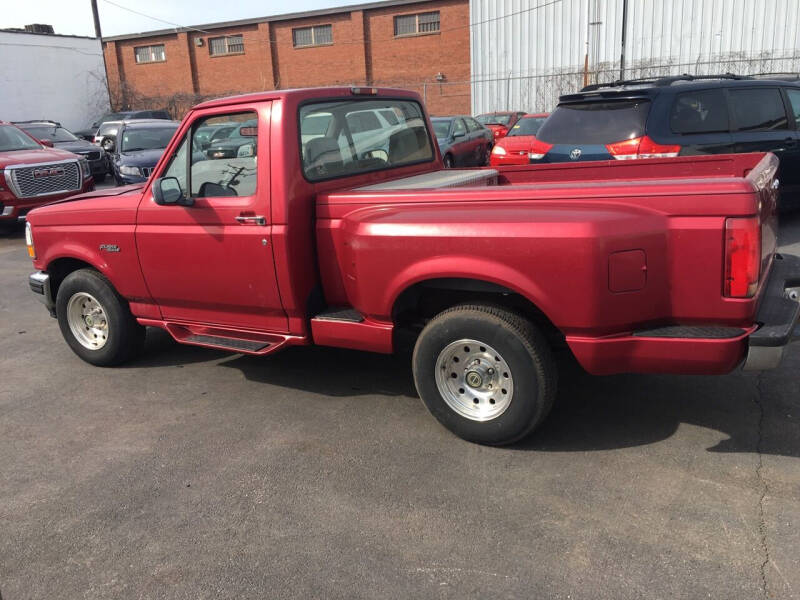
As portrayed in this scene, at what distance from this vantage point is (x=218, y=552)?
3.07 meters

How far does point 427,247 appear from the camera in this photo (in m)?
3.57

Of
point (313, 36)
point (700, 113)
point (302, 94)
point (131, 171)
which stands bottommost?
point (131, 171)

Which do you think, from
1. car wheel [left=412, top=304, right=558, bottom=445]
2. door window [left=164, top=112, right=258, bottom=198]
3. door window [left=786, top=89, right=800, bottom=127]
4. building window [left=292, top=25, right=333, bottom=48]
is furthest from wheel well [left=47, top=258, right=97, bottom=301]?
building window [left=292, top=25, right=333, bottom=48]

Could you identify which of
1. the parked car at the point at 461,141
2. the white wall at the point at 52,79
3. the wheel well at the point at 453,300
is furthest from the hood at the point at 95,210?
the white wall at the point at 52,79

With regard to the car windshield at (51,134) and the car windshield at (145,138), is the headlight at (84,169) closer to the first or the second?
the car windshield at (145,138)

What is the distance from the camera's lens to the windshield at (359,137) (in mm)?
4312

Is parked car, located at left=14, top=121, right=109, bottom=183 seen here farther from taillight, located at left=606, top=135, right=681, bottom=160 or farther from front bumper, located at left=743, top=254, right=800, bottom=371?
front bumper, located at left=743, top=254, right=800, bottom=371

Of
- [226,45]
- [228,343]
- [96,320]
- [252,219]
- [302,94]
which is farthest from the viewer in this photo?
[226,45]

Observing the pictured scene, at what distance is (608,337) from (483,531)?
1091mm

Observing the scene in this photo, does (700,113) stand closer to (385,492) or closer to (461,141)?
(385,492)

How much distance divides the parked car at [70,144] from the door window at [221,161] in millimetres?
13750

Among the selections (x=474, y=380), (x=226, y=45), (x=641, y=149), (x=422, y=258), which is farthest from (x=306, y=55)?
(x=474, y=380)

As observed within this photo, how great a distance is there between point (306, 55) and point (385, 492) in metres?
33.6

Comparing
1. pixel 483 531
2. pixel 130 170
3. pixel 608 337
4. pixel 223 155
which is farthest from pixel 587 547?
pixel 130 170
